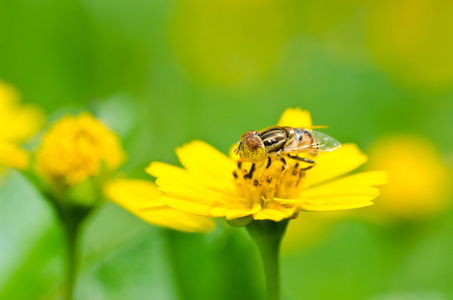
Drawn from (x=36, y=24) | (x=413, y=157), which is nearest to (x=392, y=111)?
(x=413, y=157)

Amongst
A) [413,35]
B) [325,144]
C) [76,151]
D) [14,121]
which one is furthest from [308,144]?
[413,35]

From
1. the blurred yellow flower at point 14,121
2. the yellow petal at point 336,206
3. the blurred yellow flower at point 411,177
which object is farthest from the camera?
the blurred yellow flower at point 411,177

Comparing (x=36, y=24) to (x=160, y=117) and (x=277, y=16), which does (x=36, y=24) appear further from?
(x=277, y=16)

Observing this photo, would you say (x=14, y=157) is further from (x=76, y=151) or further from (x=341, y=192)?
(x=341, y=192)

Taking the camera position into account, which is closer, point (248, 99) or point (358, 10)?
point (248, 99)

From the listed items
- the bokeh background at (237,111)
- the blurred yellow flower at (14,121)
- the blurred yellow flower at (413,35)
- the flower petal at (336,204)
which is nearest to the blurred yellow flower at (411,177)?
the bokeh background at (237,111)

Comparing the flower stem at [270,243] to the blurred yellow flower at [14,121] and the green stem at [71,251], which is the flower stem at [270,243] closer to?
the green stem at [71,251]
